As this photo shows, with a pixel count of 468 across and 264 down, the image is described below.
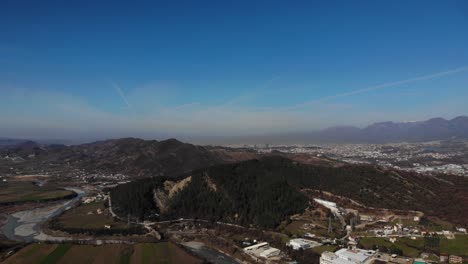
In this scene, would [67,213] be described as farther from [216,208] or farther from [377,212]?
[377,212]

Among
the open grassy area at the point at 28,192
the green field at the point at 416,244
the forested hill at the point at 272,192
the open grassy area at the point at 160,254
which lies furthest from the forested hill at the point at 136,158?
the green field at the point at 416,244

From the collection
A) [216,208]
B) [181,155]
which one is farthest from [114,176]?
[216,208]

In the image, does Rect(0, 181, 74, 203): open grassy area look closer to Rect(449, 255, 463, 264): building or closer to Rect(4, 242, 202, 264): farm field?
Rect(4, 242, 202, 264): farm field

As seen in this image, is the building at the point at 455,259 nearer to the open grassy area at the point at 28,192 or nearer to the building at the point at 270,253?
the building at the point at 270,253

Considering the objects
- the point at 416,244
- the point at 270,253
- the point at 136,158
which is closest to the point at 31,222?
the point at 270,253

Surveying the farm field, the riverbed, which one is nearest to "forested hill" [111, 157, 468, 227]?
the riverbed

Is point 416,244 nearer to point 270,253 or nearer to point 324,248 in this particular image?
point 324,248
